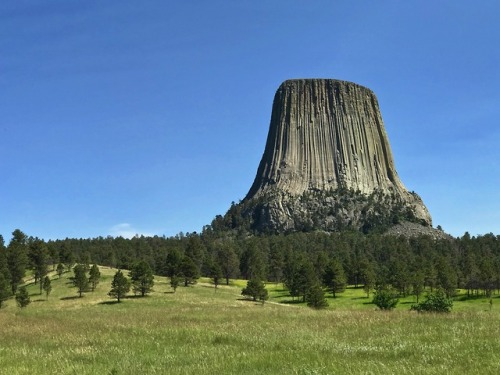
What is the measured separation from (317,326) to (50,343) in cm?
1414

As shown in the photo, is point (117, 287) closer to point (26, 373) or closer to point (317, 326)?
point (317, 326)

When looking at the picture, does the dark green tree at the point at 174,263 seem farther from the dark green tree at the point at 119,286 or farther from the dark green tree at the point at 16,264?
the dark green tree at the point at 16,264

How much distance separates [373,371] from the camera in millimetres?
13508

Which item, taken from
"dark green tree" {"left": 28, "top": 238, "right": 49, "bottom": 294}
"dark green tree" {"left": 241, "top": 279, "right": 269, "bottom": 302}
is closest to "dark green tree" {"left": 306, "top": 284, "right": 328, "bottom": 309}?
"dark green tree" {"left": 241, "top": 279, "right": 269, "bottom": 302}

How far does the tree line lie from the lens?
98375 millimetres

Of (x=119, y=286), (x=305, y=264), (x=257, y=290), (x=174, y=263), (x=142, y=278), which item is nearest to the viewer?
(x=119, y=286)

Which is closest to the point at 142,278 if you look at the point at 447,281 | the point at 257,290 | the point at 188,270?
the point at 188,270

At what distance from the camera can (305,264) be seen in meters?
98.7

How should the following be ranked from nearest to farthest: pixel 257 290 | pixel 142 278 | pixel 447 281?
pixel 257 290 < pixel 142 278 < pixel 447 281

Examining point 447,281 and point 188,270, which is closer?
point 447,281

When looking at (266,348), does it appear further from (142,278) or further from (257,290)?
(142,278)

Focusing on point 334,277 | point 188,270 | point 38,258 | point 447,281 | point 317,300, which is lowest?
point 317,300

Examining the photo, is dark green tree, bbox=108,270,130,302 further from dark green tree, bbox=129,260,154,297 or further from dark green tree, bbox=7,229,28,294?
dark green tree, bbox=7,229,28,294

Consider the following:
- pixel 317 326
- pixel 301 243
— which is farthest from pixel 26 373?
pixel 301 243
